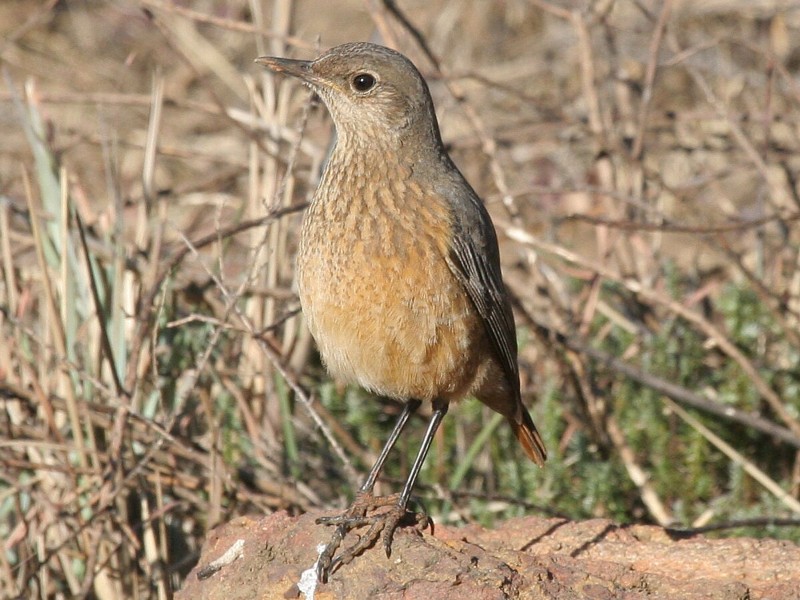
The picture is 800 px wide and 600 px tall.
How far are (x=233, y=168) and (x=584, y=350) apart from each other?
285 cm

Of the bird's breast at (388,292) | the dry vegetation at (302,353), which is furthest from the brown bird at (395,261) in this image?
the dry vegetation at (302,353)

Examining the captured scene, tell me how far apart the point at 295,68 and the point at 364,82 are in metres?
0.28

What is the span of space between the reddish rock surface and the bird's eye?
1706 mm

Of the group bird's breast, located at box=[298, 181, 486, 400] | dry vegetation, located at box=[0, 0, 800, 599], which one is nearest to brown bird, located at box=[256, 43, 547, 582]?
bird's breast, located at box=[298, 181, 486, 400]

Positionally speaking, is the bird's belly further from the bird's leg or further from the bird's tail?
the bird's tail

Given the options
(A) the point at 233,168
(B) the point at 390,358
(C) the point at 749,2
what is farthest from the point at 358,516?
(C) the point at 749,2

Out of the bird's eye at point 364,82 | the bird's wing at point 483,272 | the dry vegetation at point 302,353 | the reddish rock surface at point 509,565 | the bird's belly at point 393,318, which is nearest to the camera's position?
the reddish rock surface at point 509,565

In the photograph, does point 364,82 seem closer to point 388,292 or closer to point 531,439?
point 388,292

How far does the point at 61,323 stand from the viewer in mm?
5035

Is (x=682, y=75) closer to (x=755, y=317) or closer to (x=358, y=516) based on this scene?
(x=755, y=317)

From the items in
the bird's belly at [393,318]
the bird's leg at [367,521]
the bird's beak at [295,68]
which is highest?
the bird's beak at [295,68]

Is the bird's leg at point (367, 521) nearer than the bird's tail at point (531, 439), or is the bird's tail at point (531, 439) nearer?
the bird's leg at point (367, 521)

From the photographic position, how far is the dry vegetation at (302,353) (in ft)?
16.1

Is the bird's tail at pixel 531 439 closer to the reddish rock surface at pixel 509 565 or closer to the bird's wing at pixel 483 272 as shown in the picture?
the bird's wing at pixel 483 272
